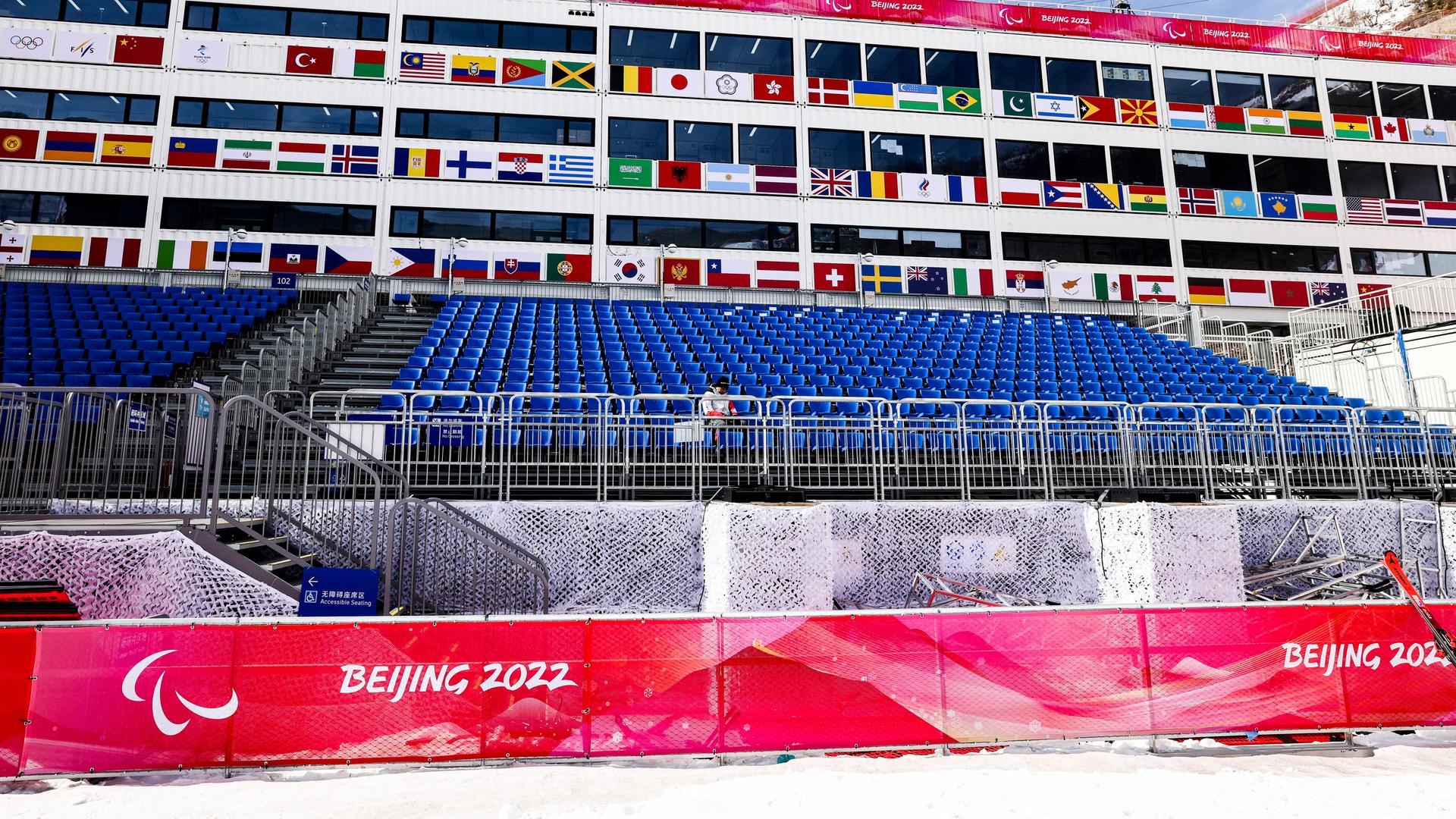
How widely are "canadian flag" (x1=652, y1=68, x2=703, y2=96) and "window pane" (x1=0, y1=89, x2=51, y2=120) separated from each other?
18.0 meters

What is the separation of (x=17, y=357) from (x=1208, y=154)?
3381 centimetres

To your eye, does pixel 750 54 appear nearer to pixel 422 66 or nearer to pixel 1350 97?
pixel 422 66

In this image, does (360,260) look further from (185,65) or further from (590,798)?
(590,798)

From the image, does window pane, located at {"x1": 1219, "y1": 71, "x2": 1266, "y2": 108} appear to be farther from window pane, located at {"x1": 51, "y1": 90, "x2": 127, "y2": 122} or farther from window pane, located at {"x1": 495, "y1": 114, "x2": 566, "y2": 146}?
window pane, located at {"x1": 51, "y1": 90, "x2": 127, "y2": 122}

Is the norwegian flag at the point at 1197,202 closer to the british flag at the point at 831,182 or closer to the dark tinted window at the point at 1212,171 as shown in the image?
the dark tinted window at the point at 1212,171

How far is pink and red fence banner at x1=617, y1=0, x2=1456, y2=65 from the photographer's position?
26.8 metres

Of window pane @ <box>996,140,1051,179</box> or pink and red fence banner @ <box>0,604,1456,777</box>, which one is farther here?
window pane @ <box>996,140,1051,179</box>

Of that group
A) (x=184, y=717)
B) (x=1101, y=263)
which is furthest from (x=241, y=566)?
(x=1101, y=263)

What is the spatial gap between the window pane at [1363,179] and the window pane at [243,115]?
36.2 metres

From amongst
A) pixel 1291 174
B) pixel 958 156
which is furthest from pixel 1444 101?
pixel 958 156

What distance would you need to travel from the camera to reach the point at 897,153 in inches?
1031

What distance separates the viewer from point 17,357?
46.5ft

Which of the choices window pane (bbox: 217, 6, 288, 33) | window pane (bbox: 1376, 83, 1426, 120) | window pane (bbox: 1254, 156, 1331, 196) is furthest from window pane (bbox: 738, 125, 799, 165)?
window pane (bbox: 1376, 83, 1426, 120)

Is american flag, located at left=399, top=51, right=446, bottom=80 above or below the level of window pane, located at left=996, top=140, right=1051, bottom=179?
above
